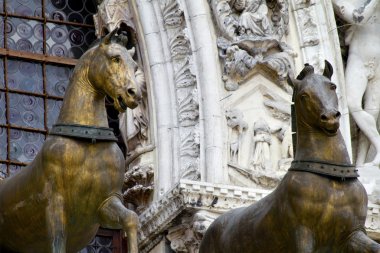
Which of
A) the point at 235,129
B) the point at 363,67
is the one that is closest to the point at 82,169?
the point at 235,129

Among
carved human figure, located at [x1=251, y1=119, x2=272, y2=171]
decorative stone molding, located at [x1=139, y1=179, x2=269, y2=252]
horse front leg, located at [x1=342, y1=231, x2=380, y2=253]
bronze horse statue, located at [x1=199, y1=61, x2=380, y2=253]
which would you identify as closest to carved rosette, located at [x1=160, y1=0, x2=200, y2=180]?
decorative stone molding, located at [x1=139, y1=179, x2=269, y2=252]

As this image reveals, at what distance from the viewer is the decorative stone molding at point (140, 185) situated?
2178cm

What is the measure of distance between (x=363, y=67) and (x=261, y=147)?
151cm

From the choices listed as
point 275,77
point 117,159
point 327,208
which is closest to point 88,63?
point 117,159

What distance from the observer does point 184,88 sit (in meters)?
21.9

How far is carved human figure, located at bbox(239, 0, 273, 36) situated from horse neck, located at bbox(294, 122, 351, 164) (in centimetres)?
323

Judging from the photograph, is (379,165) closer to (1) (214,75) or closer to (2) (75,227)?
(1) (214,75)

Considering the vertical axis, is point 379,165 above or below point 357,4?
below

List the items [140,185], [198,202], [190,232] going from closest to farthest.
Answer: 1. [198,202]
2. [190,232]
3. [140,185]

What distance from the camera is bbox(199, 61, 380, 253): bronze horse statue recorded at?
729 inches

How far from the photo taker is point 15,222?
18969 millimetres

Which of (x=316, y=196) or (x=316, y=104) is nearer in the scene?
(x=316, y=196)

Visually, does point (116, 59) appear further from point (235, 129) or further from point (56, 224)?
point (235, 129)

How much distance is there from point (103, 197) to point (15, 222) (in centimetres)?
85
